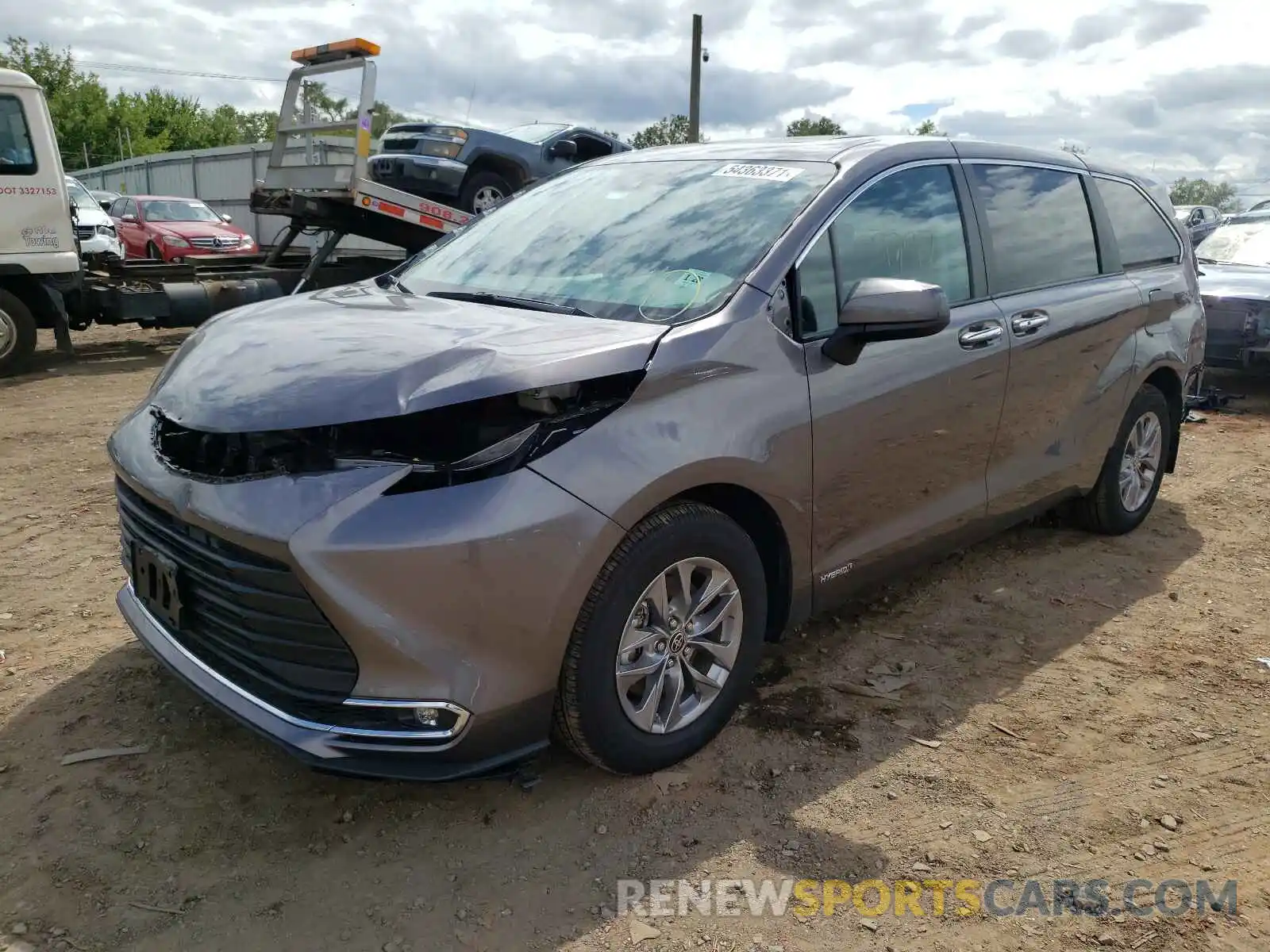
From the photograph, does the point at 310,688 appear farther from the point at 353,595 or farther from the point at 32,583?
the point at 32,583

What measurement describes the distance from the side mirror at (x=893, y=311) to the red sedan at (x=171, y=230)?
49.2 feet

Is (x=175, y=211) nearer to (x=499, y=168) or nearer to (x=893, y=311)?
(x=499, y=168)

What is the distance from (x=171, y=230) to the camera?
1661cm

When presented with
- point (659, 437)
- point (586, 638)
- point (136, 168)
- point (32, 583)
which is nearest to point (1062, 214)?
point (659, 437)

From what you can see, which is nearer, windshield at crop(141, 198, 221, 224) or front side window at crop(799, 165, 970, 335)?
front side window at crop(799, 165, 970, 335)

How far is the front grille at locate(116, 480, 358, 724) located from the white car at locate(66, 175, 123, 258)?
13.1m

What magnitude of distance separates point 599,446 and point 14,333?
8.57m

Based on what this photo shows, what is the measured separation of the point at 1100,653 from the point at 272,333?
10.3 feet

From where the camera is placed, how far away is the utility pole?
76.5ft

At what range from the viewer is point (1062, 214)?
429 cm

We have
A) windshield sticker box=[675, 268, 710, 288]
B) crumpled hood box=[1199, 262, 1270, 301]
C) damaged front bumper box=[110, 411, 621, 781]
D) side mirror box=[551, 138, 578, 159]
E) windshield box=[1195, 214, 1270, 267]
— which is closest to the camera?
damaged front bumper box=[110, 411, 621, 781]

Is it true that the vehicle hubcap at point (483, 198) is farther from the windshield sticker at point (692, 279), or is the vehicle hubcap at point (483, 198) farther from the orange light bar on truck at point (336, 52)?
the windshield sticker at point (692, 279)

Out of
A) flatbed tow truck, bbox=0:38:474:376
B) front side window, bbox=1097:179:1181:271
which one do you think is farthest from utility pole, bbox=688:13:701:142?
front side window, bbox=1097:179:1181:271

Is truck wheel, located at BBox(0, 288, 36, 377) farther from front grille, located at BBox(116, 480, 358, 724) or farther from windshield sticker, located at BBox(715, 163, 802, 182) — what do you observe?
windshield sticker, located at BBox(715, 163, 802, 182)
